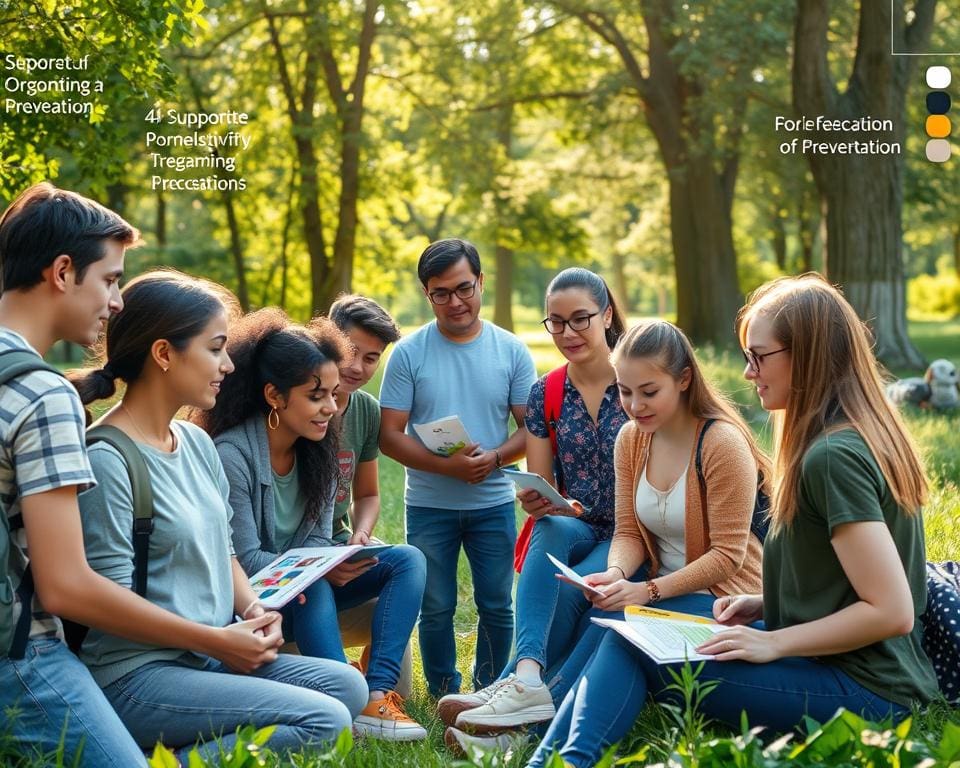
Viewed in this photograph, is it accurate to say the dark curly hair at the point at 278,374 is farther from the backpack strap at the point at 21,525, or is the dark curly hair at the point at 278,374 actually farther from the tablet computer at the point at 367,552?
the backpack strap at the point at 21,525

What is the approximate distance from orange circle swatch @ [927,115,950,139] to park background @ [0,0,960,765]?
246 cm

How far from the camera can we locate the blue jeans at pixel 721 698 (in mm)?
3451

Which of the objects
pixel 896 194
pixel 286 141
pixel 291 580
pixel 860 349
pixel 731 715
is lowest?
pixel 731 715

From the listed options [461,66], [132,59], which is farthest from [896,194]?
[132,59]

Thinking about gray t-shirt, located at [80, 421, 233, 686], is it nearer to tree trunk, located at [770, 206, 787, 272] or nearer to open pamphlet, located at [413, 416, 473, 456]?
open pamphlet, located at [413, 416, 473, 456]

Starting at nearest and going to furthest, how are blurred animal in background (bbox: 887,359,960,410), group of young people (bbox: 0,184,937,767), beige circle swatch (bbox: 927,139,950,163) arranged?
group of young people (bbox: 0,184,937,767)
beige circle swatch (bbox: 927,139,950,163)
blurred animal in background (bbox: 887,359,960,410)

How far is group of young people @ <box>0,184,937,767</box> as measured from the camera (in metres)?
Answer: 3.26

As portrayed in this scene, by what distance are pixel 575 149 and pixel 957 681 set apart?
30.8m

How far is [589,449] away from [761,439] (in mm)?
5937

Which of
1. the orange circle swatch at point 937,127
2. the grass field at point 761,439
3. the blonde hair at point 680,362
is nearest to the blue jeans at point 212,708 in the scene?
the grass field at point 761,439

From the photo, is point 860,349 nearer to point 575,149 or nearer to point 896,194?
point 896,194

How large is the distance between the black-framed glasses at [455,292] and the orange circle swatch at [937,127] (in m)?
4.31

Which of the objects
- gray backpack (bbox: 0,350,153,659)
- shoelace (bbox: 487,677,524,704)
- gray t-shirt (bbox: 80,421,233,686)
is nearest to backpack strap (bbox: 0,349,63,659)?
gray backpack (bbox: 0,350,153,659)

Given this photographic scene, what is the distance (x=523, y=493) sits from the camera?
4.77 meters
